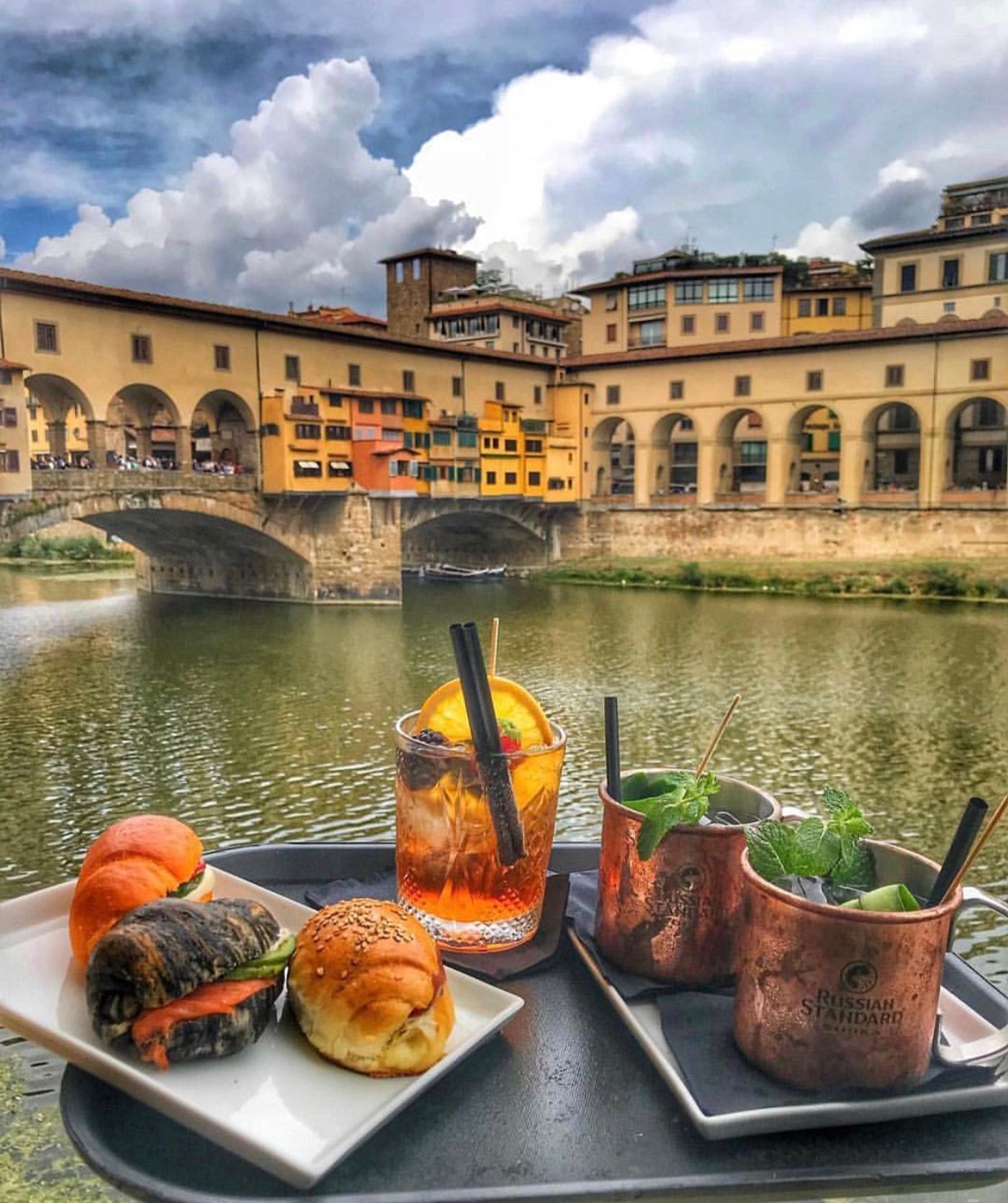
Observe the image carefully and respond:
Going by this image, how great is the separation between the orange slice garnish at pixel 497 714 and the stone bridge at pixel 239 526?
24412mm

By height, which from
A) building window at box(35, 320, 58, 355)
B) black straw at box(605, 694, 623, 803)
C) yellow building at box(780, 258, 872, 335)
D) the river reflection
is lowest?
the river reflection

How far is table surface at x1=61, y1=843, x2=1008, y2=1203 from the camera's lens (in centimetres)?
137

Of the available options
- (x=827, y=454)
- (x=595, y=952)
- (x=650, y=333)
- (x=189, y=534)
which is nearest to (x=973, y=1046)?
(x=595, y=952)

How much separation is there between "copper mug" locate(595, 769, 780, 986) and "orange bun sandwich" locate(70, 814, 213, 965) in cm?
78

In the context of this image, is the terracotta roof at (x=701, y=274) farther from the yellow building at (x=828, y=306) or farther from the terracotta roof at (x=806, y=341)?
the terracotta roof at (x=806, y=341)

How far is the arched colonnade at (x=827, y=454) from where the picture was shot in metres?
37.8

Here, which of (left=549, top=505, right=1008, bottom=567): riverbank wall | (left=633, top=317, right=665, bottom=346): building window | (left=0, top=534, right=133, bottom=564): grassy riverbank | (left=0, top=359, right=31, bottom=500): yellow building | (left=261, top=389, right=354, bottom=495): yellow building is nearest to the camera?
(left=0, top=359, right=31, bottom=500): yellow building

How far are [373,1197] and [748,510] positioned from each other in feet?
129

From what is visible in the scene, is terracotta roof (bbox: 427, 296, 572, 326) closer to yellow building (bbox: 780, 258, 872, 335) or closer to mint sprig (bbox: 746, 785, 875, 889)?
yellow building (bbox: 780, 258, 872, 335)

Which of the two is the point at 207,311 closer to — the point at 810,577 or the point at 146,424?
the point at 146,424

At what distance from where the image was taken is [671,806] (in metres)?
1.84

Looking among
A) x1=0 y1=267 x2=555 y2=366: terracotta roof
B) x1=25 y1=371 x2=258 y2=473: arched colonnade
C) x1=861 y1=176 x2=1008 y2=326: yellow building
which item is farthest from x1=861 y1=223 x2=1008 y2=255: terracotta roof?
x1=25 y1=371 x2=258 y2=473: arched colonnade

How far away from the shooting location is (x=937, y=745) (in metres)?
14.6

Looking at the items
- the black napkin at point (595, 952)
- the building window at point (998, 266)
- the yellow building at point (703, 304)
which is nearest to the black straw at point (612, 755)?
the black napkin at point (595, 952)
